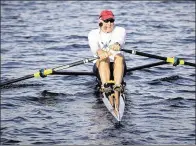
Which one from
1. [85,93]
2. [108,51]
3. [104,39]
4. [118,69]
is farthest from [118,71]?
[85,93]

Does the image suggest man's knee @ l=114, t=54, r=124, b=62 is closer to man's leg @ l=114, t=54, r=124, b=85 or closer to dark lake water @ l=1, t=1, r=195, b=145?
man's leg @ l=114, t=54, r=124, b=85

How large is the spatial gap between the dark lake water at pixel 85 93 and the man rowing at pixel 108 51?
0.99 metres

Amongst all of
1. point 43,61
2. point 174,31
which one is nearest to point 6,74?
point 43,61

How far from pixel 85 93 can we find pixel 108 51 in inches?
97.4

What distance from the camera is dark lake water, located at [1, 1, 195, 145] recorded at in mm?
10953

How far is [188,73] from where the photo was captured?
55.6 feet

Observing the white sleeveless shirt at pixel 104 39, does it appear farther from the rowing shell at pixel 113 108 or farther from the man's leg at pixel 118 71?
the rowing shell at pixel 113 108

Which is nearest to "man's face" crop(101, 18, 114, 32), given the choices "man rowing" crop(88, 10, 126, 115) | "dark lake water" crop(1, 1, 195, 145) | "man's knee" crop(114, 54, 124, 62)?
"man rowing" crop(88, 10, 126, 115)

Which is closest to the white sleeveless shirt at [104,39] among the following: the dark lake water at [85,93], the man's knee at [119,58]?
the man's knee at [119,58]

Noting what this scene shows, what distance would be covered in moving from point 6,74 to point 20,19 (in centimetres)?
1642

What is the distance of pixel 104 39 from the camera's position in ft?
41.8

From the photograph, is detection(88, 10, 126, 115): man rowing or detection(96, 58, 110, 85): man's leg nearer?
detection(88, 10, 126, 115): man rowing

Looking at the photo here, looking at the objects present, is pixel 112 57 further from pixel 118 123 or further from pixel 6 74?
pixel 6 74

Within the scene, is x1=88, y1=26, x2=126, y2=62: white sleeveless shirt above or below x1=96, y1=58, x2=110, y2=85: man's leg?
above
